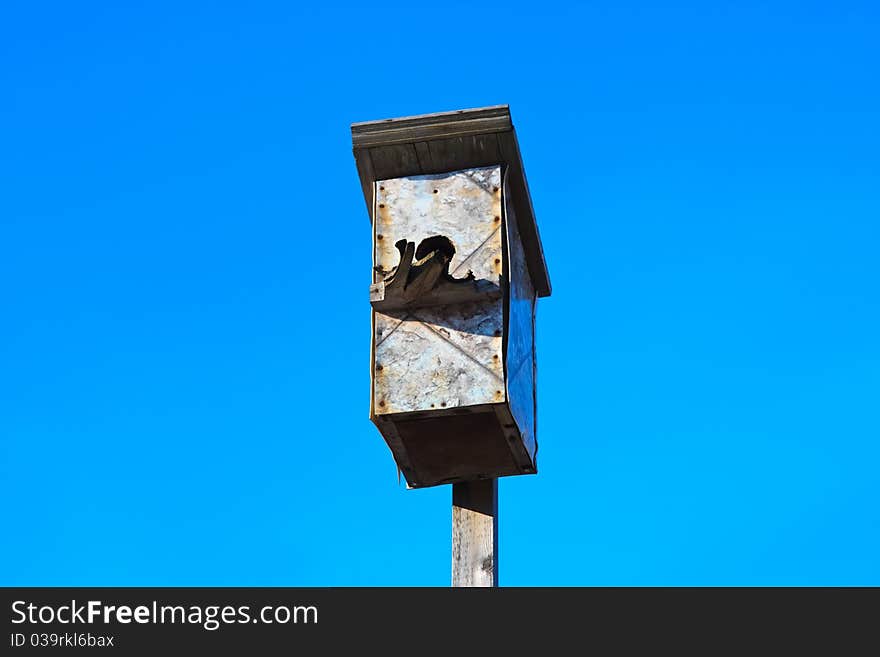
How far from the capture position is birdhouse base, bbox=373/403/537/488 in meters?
6.13

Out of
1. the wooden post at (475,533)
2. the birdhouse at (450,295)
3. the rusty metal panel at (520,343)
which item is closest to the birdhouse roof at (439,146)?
the birdhouse at (450,295)

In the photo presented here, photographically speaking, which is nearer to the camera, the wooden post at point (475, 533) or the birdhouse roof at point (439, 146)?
the wooden post at point (475, 533)

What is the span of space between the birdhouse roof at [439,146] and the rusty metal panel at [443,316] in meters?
0.05

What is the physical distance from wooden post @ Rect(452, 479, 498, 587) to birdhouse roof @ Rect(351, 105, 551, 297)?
1.10 meters

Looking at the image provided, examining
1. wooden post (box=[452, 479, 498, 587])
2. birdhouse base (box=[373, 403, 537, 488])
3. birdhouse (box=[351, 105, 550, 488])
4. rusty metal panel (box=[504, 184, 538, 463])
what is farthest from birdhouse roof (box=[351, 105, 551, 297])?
wooden post (box=[452, 479, 498, 587])

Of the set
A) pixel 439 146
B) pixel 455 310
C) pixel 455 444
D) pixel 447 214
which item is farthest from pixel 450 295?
pixel 439 146

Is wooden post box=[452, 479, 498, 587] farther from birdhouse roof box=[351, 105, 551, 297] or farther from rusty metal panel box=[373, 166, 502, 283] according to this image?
birdhouse roof box=[351, 105, 551, 297]

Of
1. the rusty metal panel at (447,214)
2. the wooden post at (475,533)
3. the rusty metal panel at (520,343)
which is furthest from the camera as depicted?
the rusty metal panel at (447,214)

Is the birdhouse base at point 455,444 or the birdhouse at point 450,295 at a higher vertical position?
the birdhouse at point 450,295

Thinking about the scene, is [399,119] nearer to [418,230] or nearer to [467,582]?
[418,230]

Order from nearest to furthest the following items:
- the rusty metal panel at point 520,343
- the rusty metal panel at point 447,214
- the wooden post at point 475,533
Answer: the wooden post at point 475,533 → the rusty metal panel at point 520,343 → the rusty metal panel at point 447,214

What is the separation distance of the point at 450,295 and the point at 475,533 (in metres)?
0.82

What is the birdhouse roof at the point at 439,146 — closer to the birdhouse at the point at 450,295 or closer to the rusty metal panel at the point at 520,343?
the birdhouse at the point at 450,295

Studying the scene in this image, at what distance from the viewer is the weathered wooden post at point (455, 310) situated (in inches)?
241
